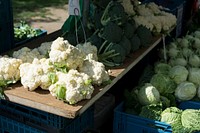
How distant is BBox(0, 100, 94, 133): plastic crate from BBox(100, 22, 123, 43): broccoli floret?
28.7 inches

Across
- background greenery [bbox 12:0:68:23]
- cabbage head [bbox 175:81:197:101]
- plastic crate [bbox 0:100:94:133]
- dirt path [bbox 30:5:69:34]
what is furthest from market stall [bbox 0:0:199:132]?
background greenery [bbox 12:0:68:23]

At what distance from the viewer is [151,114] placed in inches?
118

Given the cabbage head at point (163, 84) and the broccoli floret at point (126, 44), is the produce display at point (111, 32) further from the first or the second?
the cabbage head at point (163, 84)

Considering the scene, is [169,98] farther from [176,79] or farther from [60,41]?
[60,41]

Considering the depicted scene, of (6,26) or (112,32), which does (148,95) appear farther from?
(6,26)

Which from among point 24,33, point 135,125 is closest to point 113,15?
point 135,125

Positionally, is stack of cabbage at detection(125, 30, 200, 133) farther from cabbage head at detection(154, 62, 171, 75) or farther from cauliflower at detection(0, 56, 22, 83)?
cauliflower at detection(0, 56, 22, 83)

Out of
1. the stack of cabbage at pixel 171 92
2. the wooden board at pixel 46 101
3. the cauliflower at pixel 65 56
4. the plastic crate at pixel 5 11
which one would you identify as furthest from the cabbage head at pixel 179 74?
the plastic crate at pixel 5 11

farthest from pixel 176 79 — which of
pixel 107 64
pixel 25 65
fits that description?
pixel 25 65

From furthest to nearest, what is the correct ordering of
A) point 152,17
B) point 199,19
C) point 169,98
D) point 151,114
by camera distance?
1. point 199,19
2. point 152,17
3. point 169,98
4. point 151,114

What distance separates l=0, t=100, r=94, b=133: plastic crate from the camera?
7.67ft

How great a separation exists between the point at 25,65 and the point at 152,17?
2036 mm

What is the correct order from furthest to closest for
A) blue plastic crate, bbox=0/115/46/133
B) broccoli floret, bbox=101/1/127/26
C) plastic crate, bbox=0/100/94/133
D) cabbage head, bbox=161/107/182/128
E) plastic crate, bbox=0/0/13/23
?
1. plastic crate, bbox=0/0/13/23
2. broccoli floret, bbox=101/1/127/26
3. cabbage head, bbox=161/107/182/128
4. blue plastic crate, bbox=0/115/46/133
5. plastic crate, bbox=0/100/94/133

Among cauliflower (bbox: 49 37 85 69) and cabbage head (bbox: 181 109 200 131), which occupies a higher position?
cauliflower (bbox: 49 37 85 69)
